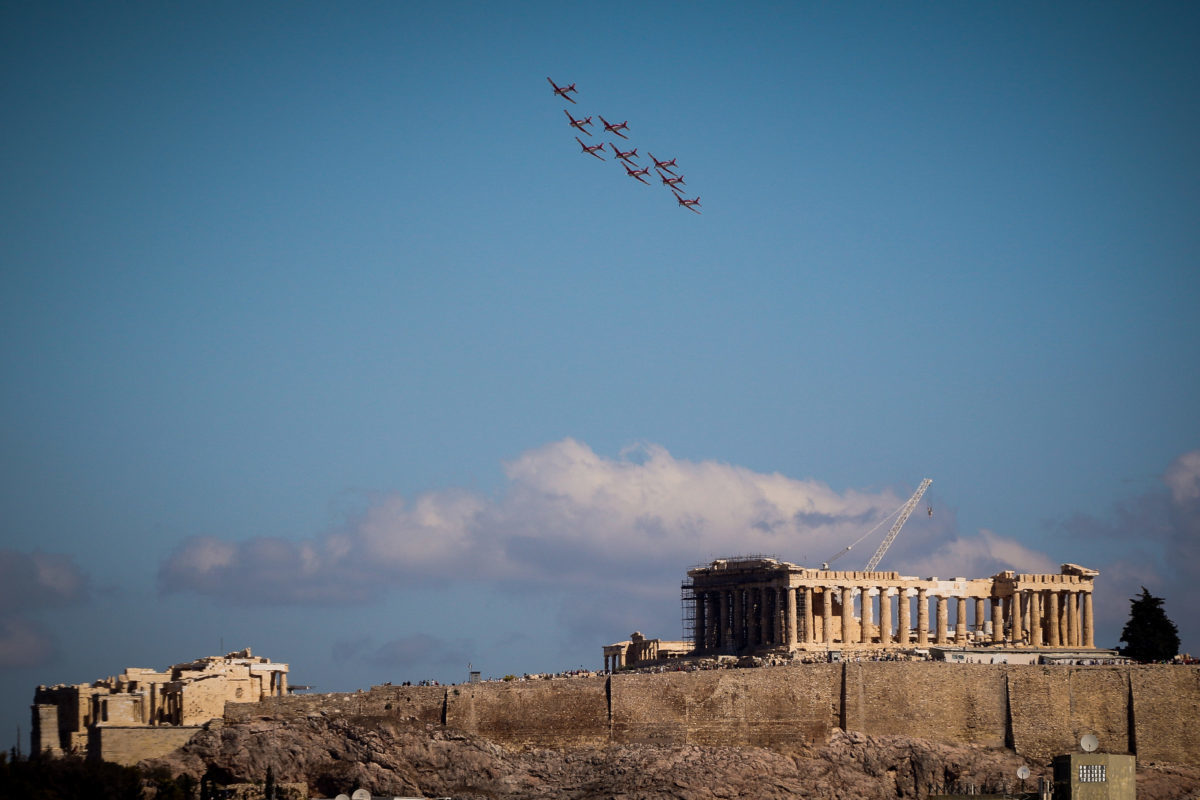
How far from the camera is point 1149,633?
447 ft

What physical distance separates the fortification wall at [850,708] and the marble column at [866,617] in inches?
770

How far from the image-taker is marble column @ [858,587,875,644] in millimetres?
143875

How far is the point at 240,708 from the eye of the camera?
12569cm

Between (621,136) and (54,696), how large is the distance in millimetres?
44616

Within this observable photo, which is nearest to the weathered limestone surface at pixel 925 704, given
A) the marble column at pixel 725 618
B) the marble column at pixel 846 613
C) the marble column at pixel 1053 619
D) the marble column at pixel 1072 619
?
the marble column at pixel 846 613

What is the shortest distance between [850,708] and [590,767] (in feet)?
44.9

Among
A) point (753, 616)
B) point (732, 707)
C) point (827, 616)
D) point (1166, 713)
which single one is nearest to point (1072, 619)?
point (827, 616)

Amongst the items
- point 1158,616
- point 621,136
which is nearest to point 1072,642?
point 1158,616

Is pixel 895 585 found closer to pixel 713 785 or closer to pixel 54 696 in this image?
pixel 713 785

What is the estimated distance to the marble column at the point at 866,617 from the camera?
14388cm

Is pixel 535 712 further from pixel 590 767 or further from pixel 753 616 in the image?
pixel 753 616

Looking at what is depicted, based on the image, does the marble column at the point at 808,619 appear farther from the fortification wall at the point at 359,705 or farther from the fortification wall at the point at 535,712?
the fortification wall at the point at 359,705

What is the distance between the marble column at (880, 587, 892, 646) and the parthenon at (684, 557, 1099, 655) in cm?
6

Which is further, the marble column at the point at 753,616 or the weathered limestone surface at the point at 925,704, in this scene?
the marble column at the point at 753,616
